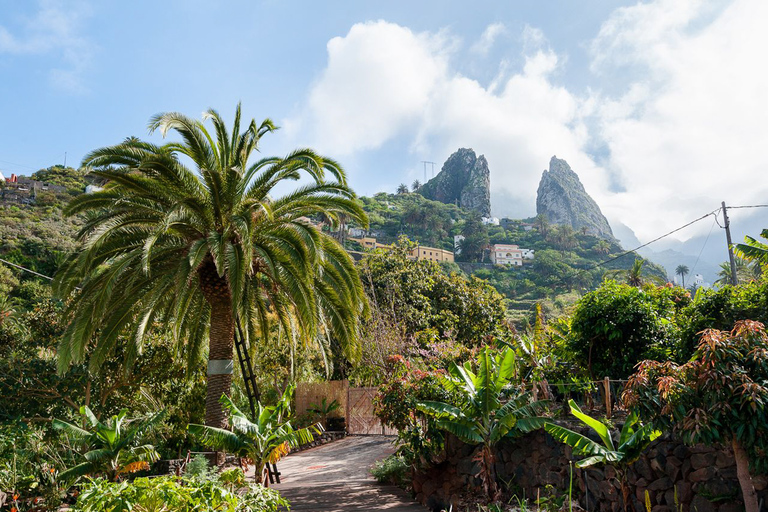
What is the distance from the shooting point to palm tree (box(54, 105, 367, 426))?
11180 millimetres

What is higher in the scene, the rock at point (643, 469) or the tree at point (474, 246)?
the tree at point (474, 246)

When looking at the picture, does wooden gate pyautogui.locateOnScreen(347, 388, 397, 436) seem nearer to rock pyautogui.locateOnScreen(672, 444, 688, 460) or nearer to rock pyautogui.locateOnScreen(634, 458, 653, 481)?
rock pyautogui.locateOnScreen(634, 458, 653, 481)

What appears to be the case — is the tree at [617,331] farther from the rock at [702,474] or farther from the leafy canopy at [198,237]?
the leafy canopy at [198,237]

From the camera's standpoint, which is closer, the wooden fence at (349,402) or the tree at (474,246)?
the wooden fence at (349,402)

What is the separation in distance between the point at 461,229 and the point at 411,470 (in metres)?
125

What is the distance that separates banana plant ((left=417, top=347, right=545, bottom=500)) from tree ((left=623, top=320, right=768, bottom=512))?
11.4ft

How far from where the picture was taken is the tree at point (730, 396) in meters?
5.77

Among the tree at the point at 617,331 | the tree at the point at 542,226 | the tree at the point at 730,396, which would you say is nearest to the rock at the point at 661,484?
the tree at the point at 730,396

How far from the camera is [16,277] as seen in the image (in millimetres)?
37406

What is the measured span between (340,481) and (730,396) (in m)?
11.0

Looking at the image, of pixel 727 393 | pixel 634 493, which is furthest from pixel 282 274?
pixel 727 393

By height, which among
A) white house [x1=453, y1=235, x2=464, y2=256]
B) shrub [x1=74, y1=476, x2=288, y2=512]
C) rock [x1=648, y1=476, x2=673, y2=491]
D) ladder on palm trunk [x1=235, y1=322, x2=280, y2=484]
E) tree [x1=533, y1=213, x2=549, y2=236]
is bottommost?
rock [x1=648, y1=476, x2=673, y2=491]

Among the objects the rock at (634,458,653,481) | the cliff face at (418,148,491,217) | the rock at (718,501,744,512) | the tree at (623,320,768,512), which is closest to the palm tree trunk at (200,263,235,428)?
the rock at (634,458,653,481)

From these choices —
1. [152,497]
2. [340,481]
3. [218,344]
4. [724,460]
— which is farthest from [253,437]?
[724,460]
